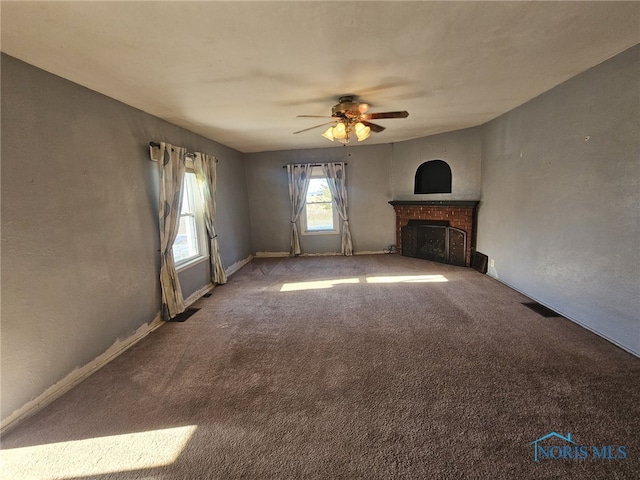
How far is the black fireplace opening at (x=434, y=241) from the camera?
16.6 ft

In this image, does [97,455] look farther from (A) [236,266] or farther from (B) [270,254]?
(B) [270,254]

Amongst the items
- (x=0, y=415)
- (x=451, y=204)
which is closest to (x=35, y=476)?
(x=0, y=415)

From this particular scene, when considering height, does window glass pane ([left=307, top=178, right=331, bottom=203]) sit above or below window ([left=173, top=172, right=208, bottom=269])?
above

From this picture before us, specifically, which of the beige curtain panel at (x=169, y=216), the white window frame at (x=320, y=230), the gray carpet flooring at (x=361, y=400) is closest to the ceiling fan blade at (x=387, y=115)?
the gray carpet flooring at (x=361, y=400)

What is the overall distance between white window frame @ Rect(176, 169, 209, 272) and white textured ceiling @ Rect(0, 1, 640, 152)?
1.24m

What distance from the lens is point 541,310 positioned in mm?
3131

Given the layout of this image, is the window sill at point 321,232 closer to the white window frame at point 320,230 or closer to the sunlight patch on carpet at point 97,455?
the white window frame at point 320,230

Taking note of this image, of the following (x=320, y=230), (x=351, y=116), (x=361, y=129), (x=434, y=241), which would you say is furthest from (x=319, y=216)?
(x=351, y=116)

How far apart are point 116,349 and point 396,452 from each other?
2.53 metres

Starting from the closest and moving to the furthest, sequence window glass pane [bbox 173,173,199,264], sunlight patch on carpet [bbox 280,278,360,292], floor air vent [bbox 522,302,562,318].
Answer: floor air vent [bbox 522,302,562,318]
window glass pane [bbox 173,173,199,264]
sunlight patch on carpet [bbox 280,278,360,292]

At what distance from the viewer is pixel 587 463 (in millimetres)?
1421

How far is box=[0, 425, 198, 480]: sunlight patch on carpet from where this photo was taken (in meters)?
1.50

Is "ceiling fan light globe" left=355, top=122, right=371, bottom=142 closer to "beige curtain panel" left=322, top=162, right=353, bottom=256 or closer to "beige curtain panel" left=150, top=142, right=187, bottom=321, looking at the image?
"beige curtain panel" left=150, top=142, right=187, bottom=321

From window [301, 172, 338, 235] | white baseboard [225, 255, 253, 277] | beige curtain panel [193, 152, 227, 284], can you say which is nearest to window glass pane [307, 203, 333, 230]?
window [301, 172, 338, 235]
